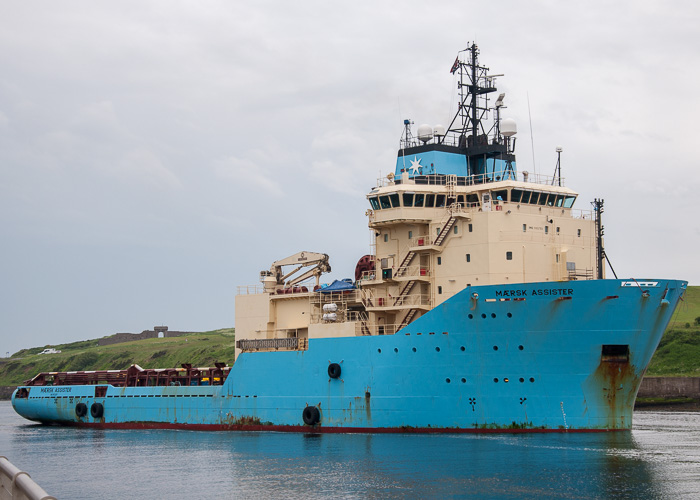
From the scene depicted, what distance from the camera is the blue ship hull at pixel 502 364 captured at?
78.1 ft

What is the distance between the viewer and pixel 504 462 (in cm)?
2070

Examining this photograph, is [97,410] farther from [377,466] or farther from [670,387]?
[670,387]

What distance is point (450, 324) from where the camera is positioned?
25297 mm

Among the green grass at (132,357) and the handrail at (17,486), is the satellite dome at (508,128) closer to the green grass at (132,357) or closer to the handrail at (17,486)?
the handrail at (17,486)

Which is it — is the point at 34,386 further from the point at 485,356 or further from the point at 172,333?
the point at 172,333

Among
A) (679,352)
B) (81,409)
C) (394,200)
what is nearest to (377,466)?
(394,200)

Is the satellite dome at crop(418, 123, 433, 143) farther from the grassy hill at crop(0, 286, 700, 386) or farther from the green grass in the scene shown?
the green grass

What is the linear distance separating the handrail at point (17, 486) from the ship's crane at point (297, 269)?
82.2 feet

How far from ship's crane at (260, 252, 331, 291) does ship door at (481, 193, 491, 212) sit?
25.1 ft

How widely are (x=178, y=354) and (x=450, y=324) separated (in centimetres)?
5537

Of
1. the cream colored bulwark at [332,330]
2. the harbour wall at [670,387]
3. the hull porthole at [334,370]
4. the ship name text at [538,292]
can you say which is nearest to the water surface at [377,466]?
the hull porthole at [334,370]

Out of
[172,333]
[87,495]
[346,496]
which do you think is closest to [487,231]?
[346,496]

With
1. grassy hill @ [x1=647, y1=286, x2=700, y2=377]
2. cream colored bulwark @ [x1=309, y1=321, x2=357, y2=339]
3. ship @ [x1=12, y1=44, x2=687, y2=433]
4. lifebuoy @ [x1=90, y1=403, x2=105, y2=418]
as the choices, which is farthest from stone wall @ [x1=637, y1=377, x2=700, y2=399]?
lifebuoy @ [x1=90, y1=403, x2=105, y2=418]

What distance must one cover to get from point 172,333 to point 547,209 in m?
77.7
